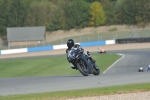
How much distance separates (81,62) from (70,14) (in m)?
80.1

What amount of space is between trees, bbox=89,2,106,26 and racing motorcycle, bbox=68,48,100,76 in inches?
2936

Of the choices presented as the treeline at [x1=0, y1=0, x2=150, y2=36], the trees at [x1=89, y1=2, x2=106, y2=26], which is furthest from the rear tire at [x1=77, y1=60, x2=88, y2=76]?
the trees at [x1=89, y1=2, x2=106, y2=26]

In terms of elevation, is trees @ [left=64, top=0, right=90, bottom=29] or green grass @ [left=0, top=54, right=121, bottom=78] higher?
trees @ [left=64, top=0, right=90, bottom=29]

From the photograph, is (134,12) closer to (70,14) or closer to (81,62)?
(70,14)

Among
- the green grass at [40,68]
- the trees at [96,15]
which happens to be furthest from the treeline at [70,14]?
the green grass at [40,68]

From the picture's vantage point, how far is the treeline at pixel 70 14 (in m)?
90.8

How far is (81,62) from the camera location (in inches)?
656

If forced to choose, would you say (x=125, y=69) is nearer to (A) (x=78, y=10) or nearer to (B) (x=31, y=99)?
(B) (x=31, y=99)

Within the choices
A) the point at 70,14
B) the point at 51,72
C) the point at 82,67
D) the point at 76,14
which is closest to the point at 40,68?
the point at 51,72

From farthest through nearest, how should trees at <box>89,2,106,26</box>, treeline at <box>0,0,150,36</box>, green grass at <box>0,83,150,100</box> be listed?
trees at <box>89,2,106,26</box> → treeline at <box>0,0,150,36</box> → green grass at <box>0,83,150,100</box>

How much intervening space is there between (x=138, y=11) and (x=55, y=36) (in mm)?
17905

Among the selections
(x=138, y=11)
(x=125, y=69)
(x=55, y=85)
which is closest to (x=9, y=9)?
(x=138, y=11)

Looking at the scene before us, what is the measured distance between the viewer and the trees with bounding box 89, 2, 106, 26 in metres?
91.9

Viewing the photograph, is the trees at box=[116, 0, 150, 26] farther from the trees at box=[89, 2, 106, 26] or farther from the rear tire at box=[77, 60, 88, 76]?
the rear tire at box=[77, 60, 88, 76]
